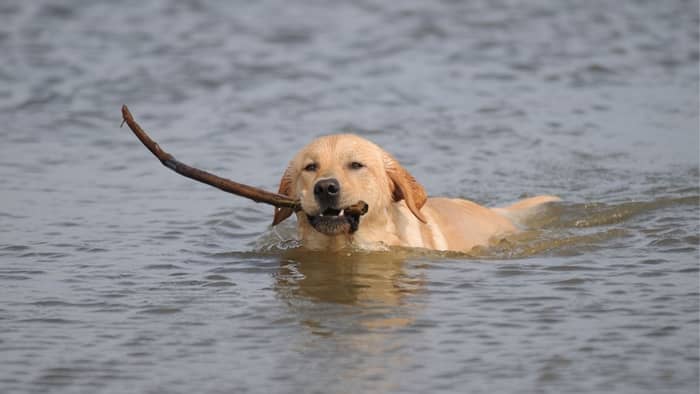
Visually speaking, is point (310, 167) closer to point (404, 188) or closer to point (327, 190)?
point (327, 190)

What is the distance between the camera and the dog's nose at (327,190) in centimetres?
762

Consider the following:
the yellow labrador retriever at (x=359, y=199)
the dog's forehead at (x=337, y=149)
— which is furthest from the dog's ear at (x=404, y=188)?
the dog's forehead at (x=337, y=149)

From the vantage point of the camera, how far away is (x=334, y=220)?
791 cm

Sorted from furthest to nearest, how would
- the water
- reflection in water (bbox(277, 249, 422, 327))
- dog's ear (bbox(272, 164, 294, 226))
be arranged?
dog's ear (bbox(272, 164, 294, 226)), reflection in water (bbox(277, 249, 422, 327)), the water

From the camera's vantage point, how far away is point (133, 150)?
41.5ft

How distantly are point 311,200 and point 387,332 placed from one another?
1.57 metres

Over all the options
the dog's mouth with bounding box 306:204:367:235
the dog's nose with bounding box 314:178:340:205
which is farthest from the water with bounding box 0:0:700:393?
the dog's nose with bounding box 314:178:340:205

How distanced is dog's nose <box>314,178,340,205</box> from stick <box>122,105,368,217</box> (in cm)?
22

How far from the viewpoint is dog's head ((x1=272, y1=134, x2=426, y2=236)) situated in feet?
25.4

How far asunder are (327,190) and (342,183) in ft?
0.44

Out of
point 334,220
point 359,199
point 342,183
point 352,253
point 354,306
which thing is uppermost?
point 342,183

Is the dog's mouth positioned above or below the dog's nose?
below

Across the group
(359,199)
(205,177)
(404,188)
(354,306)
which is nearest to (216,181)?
(205,177)

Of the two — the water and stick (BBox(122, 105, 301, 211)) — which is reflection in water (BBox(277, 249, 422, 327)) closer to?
the water
